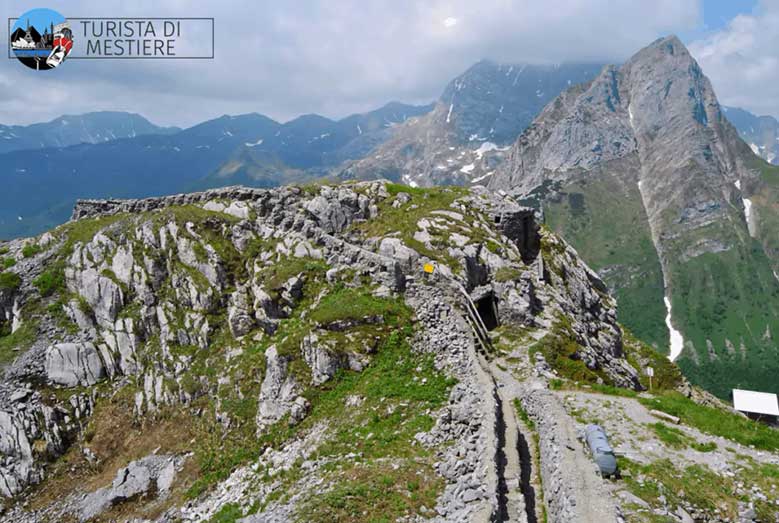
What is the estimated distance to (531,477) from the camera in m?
24.7

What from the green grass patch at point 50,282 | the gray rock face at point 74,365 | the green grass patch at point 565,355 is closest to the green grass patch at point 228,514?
the green grass patch at point 565,355

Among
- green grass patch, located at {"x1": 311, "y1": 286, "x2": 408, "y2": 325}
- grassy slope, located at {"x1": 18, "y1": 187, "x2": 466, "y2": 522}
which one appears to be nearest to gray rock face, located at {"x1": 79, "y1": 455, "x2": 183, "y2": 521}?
grassy slope, located at {"x1": 18, "y1": 187, "x2": 466, "y2": 522}

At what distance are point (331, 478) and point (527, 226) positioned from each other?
5115 centimetres

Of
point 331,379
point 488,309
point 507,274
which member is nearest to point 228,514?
point 331,379

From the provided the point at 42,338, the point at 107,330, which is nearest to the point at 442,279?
the point at 107,330

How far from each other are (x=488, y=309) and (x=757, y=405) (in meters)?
29.2

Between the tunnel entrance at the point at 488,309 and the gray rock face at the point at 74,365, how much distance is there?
39.7 metres

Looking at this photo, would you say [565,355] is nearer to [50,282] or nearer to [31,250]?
[50,282]

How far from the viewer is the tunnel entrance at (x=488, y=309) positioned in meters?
46.3

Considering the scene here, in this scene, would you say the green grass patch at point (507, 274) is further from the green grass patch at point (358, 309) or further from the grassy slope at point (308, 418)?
the green grass patch at point (358, 309)

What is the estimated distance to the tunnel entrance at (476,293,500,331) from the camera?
46.3 meters

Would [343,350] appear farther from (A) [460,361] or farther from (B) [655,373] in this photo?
(B) [655,373]

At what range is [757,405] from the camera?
4672cm

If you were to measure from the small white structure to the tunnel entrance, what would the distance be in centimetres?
2654
